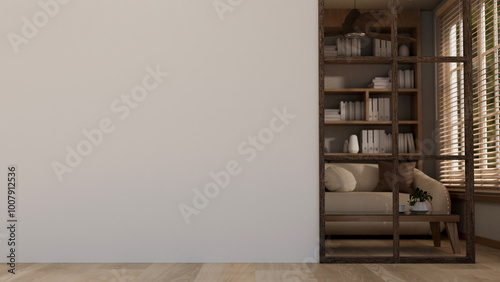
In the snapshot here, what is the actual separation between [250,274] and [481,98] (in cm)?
305

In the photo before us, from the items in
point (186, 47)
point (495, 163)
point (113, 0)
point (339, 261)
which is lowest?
point (339, 261)

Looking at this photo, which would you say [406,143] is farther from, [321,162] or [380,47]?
[321,162]

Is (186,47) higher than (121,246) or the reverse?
higher

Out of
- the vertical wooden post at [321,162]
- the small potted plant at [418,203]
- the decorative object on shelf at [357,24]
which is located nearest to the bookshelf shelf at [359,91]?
the decorative object on shelf at [357,24]

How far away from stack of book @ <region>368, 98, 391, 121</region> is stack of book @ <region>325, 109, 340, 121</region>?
0.29 m

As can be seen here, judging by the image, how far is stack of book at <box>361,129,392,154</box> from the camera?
464 cm

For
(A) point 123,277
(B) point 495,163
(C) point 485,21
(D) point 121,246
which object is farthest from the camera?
(C) point 485,21

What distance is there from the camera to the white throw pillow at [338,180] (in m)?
5.15

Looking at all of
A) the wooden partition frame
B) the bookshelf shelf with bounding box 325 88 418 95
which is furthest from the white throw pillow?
the wooden partition frame

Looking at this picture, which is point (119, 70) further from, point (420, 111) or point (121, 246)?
point (420, 111)

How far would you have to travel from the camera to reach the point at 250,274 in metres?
2.92

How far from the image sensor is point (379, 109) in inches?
200

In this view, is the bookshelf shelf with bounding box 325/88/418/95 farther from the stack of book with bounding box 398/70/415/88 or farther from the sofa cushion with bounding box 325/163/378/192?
the sofa cushion with bounding box 325/163/378/192

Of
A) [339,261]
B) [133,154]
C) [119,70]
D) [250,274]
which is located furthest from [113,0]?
[339,261]
